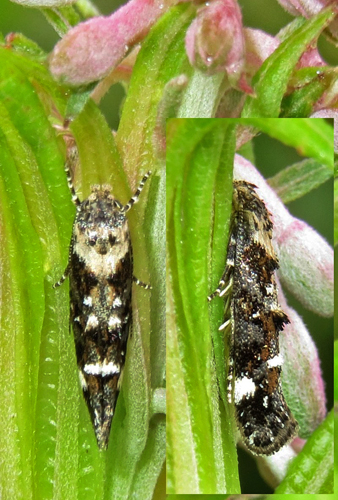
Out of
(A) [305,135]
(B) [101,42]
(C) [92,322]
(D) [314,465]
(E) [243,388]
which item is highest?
(B) [101,42]

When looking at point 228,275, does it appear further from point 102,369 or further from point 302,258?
point 102,369

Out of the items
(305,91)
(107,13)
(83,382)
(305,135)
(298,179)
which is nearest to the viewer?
(305,135)

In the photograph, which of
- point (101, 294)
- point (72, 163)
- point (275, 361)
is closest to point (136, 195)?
point (72, 163)

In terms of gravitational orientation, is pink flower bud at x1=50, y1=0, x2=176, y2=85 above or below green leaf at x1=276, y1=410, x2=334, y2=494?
above

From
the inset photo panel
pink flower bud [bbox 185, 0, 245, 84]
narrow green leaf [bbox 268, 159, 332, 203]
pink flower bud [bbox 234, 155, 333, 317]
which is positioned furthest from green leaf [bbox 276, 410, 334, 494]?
pink flower bud [bbox 185, 0, 245, 84]

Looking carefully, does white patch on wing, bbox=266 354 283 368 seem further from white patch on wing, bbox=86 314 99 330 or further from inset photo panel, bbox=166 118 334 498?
white patch on wing, bbox=86 314 99 330

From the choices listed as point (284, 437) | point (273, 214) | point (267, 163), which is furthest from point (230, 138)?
point (284, 437)

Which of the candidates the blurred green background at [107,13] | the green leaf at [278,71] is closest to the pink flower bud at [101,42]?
the green leaf at [278,71]

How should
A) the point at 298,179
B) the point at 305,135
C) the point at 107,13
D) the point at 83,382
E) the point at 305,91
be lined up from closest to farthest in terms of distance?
1. the point at 305,135
2. the point at 305,91
3. the point at 83,382
4. the point at 298,179
5. the point at 107,13
